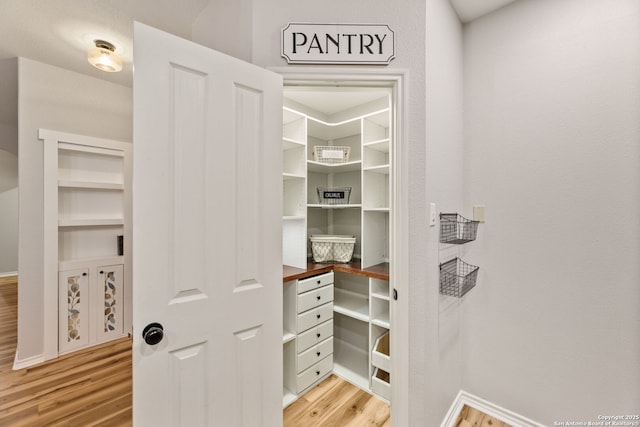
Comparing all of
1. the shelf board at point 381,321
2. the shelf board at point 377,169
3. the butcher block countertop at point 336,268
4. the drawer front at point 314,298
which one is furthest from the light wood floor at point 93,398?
the shelf board at point 377,169

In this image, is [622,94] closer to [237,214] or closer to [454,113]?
[454,113]

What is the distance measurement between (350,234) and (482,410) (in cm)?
159

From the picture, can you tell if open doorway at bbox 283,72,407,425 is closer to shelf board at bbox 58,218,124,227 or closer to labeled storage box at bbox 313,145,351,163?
labeled storage box at bbox 313,145,351,163

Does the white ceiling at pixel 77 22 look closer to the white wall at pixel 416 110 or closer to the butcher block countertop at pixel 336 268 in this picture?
the white wall at pixel 416 110

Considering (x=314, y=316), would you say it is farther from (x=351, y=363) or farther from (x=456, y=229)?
(x=456, y=229)

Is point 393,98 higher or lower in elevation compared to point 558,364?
higher

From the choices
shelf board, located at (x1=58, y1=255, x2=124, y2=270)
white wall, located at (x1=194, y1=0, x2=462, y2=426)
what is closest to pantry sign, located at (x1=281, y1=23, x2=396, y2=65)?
white wall, located at (x1=194, y1=0, x2=462, y2=426)

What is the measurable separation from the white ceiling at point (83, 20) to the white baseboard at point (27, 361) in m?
2.53

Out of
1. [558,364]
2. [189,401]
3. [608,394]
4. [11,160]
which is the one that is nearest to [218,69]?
[189,401]

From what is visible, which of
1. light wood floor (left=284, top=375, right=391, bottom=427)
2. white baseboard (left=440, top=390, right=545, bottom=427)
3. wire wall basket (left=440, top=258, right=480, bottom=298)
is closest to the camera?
wire wall basket (left=440, top=258, right=480, bottom=298)

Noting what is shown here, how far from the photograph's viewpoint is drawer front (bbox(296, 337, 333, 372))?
1.96m

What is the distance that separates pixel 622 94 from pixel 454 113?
0.74 m

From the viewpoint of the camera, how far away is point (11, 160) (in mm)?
4547

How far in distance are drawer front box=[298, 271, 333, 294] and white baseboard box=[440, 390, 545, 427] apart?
112 cm
